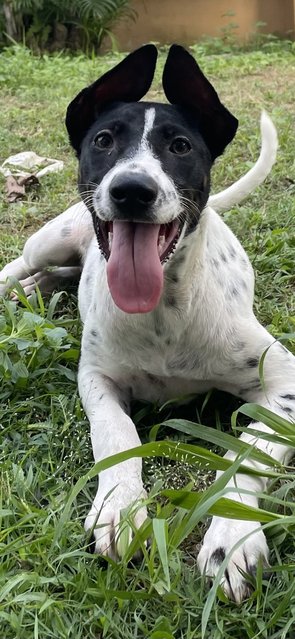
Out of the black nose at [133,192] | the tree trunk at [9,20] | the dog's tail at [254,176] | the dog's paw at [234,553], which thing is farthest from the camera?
the tree trunk at [9,20]

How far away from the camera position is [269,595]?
177 cm

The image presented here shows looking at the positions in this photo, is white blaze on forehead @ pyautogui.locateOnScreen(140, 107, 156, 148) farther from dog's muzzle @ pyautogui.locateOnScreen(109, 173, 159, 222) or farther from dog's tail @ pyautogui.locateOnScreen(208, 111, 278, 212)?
dog's tail @ pyautogui.locateOnScreen(208, 111, 278, 212)

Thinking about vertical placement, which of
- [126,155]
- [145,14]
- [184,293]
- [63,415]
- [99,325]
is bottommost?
[145,14]

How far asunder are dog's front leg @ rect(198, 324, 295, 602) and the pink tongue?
43 cm

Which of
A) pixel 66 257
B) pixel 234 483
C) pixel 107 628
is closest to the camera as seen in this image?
pixel 107 628

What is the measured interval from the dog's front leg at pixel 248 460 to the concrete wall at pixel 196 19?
35.2ft

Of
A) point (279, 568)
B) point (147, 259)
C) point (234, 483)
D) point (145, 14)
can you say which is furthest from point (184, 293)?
point (145, 14)

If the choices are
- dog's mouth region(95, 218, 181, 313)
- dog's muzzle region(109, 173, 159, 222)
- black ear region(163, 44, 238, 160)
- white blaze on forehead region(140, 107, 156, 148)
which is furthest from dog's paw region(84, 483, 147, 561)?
black ear region(163, 44, 238, 160)

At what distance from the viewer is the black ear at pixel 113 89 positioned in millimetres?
2627

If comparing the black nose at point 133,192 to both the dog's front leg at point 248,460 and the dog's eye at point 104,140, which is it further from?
the dog's front leg at point 248,460

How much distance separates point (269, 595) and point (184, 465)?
0.65 m

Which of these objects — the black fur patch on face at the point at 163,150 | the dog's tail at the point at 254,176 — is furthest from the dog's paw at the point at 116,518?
the dog's tail at the point at 254,176

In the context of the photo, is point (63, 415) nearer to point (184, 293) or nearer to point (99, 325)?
point (99, 325)

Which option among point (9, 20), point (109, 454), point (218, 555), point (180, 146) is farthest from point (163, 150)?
point (9, 20)
